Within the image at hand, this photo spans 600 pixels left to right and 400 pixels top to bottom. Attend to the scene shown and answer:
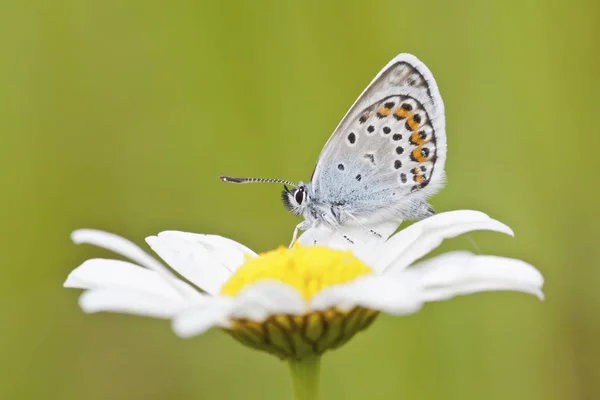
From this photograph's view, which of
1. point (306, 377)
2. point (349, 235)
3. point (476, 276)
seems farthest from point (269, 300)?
Answer: point (349, 235)

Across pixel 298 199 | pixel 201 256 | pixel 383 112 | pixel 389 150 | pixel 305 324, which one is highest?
pixel 383 112

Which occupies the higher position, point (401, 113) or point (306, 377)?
point (401, 113)

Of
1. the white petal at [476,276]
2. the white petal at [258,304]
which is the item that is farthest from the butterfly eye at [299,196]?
the white petal at [258,304]

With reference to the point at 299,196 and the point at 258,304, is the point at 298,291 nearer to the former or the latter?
the point at 258,304

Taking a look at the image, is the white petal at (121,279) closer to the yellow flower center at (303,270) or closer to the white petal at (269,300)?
the yellow flower center at (303,270)

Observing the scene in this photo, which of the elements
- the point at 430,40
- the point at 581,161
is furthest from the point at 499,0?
the point at 581,161

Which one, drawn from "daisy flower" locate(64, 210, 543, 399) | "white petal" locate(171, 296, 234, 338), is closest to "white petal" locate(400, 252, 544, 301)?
"daisy flower" locate(64, 210, 543, 399)

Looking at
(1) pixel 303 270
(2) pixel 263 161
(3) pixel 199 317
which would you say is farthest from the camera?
(2) pixel 263 161

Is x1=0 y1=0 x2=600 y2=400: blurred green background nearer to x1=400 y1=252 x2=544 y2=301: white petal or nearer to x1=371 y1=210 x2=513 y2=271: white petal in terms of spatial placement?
x1=371 y1=210 x2=513 y2=271: white petal
